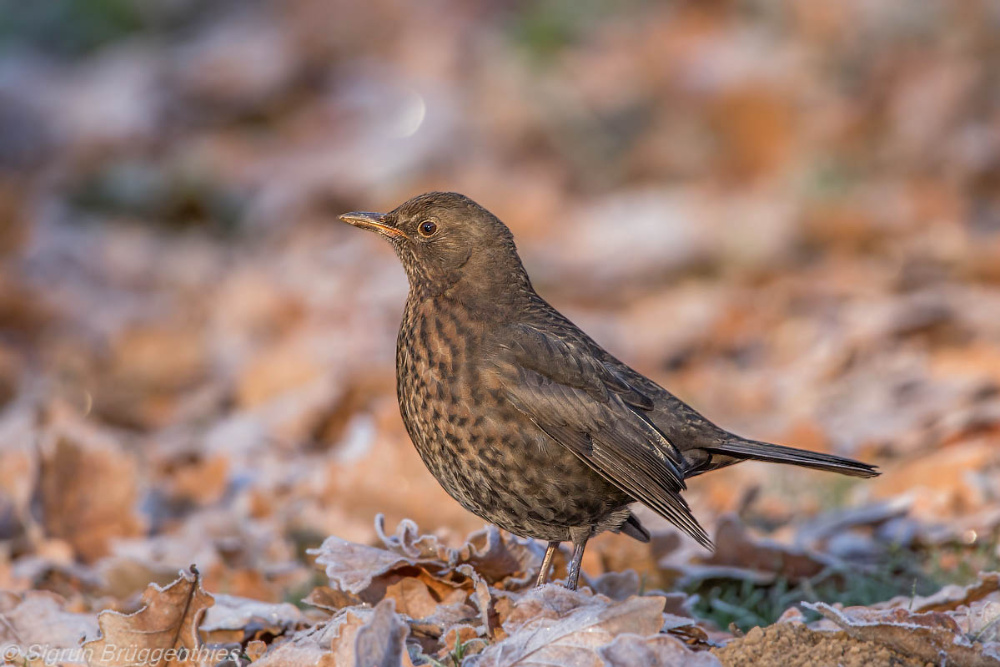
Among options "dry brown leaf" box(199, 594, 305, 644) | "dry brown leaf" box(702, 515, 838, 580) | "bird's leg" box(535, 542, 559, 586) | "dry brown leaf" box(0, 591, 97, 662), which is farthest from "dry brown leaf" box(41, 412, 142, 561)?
"dry brown leaf" box(702, 515, 838, 580)

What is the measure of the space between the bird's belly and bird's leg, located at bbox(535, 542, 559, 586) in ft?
0.23

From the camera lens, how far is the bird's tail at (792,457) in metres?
3.50

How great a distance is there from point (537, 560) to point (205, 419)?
9.41 ft

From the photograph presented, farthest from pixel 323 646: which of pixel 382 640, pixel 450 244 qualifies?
pixel 450 244

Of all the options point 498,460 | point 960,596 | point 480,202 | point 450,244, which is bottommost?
point 960,596

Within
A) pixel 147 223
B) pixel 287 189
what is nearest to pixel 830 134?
pixel 287 189

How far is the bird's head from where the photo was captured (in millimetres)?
3715

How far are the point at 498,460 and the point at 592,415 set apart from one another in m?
0.31

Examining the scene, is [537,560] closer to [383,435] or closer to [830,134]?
[383,435]

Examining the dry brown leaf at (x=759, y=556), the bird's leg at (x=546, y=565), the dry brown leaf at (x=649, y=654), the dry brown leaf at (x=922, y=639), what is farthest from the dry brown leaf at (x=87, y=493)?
the dry brown leaf at (x=922, y=639)

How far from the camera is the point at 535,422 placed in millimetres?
3305

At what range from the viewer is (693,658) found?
248 centimetres

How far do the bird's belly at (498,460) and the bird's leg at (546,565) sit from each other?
7cm

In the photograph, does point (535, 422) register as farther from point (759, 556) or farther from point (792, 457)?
point (759, 556)
